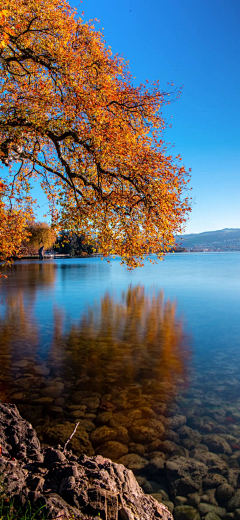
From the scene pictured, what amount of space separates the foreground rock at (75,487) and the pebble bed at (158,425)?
74.3 inches

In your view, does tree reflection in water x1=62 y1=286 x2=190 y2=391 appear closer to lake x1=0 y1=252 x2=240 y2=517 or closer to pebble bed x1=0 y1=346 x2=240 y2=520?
lake x1=0 y1=252 x2=240 y2=517

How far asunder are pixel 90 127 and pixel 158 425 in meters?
12.0

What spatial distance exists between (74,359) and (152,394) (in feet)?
17.1

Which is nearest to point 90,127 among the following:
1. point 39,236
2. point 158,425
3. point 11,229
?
point 11,229

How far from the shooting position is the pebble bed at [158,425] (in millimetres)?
6461

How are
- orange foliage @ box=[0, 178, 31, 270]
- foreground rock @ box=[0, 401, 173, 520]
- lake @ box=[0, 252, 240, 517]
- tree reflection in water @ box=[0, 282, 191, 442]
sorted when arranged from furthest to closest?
orange foliage @ box=[0, 178, 31, 270]
tree reflection in water @ box=[0, 282, 191, 442]
lake @ box=[0, 252, 240, 517]
foreground rock @ box=[0, 401, 173, 520]

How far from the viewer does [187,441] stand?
26.6 feet

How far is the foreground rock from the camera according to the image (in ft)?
13.3

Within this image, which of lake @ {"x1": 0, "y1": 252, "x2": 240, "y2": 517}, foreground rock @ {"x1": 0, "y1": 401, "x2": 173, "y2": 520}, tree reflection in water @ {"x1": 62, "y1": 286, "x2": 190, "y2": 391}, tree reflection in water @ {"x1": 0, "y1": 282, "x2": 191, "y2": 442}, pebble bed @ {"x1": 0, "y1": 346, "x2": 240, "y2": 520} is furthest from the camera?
tree reflection in water @ {"x1": 62, "y1": 286, "x2": 190, "y2": 391}

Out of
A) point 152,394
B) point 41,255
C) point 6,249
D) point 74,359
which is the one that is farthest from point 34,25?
point 41,255

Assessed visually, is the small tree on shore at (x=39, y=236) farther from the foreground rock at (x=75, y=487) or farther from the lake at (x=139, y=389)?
the foreground rock at (x=75, y=487)

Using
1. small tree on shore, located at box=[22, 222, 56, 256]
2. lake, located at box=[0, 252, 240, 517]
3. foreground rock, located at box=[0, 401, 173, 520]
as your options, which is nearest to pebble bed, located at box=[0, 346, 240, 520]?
lake, located at box=[0, 252, 240, 517]

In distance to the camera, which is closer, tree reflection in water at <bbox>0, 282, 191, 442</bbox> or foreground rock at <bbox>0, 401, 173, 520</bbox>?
foreground rock at <bbox>0, 401, 173, 520</bbox>

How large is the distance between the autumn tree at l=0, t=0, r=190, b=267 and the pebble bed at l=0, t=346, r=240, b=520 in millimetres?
6228
